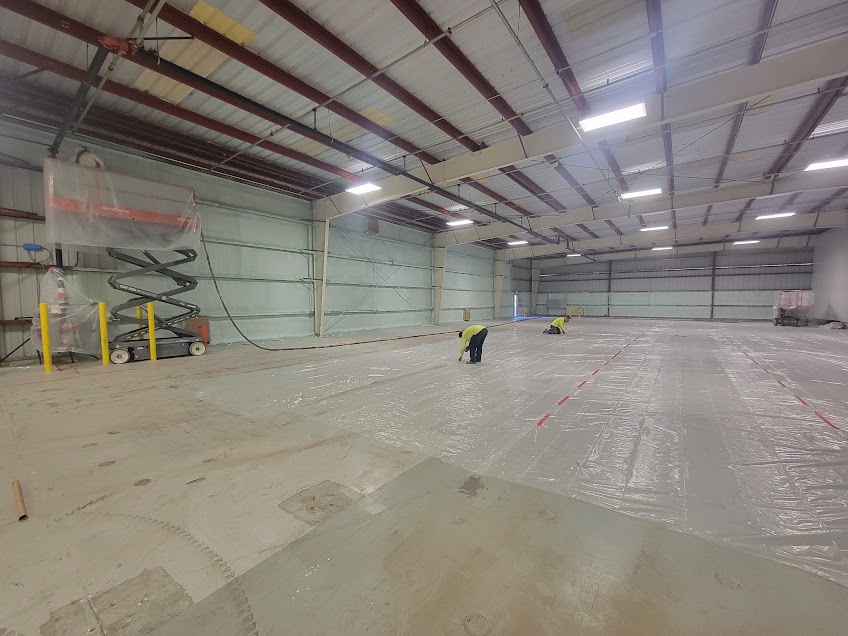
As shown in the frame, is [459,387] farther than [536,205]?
No

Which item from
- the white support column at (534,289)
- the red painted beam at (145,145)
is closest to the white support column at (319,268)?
the red painted beam at (145,145)

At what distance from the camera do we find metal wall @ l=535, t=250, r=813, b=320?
2056cm

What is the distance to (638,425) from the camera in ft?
11.5

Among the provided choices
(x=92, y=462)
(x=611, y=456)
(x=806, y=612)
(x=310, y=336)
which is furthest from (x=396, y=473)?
(x=310, y=336)

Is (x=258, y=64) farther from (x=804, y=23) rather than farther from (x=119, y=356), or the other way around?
(x=804, y=23)

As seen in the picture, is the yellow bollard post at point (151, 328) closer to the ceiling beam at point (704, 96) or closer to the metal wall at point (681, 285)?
the ceiling beam at point (704, 96)

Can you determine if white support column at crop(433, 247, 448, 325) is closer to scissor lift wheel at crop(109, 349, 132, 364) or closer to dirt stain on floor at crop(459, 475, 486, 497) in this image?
scissor lift wheel at crop(109, 349, 132, 364)

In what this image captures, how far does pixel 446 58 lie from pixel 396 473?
19.6 ft

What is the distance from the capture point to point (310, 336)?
1210 cm

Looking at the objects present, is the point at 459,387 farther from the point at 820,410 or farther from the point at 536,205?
the point at 536,205

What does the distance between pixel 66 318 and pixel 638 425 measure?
9717mm

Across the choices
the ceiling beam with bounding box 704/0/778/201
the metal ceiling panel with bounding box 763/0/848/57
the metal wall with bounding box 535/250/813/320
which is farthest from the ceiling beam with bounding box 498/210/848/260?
the metal ceiling panel with bounding box 763/0/848/57

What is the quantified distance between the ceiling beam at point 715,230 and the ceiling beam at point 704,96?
12165 mm

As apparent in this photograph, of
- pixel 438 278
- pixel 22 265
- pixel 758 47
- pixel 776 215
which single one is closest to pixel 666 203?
pixel 776 215
